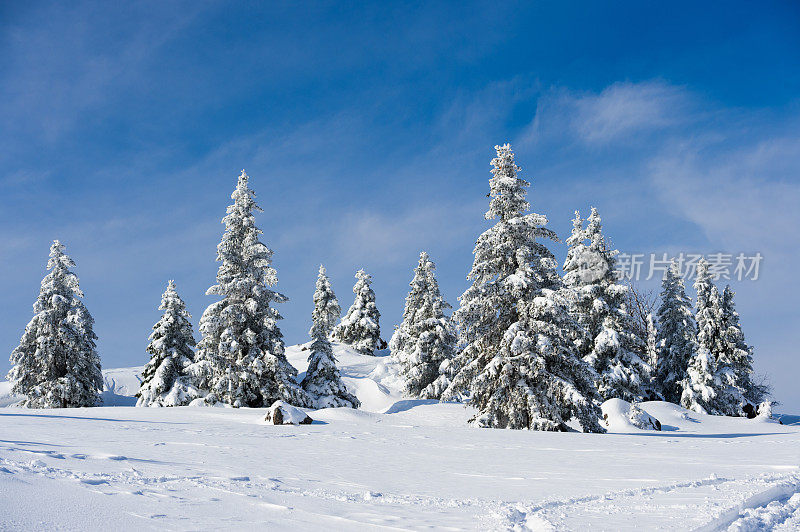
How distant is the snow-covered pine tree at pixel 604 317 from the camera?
96.0 ft

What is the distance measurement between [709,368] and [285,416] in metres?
30.2

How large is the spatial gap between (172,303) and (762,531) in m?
34.0

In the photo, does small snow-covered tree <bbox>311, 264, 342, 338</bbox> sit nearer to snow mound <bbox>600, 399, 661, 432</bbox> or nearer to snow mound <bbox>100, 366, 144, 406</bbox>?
snow mound <bbox>100, 366, 144, 406</bbox>

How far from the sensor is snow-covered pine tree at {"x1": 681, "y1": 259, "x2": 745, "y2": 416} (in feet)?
116

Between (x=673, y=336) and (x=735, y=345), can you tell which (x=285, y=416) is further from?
(x=735, y=345)

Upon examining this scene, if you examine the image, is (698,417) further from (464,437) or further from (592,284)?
(464,437)

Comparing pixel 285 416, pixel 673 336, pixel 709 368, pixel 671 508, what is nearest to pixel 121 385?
pixel 285 416

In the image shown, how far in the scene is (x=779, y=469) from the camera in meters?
9.09

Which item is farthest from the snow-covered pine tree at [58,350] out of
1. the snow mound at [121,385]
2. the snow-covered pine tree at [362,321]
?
the snow-covered pine tree at [362,321]

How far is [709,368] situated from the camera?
35562mm

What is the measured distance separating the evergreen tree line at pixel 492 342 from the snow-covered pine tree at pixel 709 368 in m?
0.09

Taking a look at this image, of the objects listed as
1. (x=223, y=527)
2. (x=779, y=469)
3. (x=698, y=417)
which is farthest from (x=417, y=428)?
(x=698, y=417)

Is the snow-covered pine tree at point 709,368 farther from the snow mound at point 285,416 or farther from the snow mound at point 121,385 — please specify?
the snow mound at point 121,385

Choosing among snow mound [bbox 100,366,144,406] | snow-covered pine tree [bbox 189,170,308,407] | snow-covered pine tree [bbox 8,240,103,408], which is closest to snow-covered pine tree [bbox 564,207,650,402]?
snow-covered pine tree [bbox 189,170,308,407]
